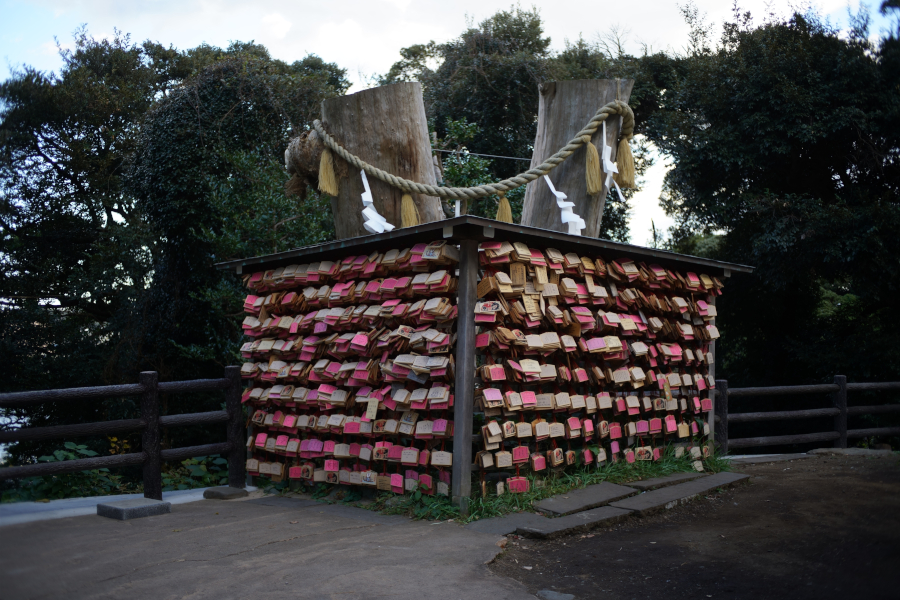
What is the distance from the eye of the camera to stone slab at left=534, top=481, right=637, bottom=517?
181 inches

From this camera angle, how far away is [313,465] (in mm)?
5582

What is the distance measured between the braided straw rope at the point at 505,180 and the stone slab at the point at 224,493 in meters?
2.77

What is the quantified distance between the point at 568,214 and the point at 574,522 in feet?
7.63

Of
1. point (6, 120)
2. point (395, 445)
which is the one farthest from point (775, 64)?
point (6, 120)

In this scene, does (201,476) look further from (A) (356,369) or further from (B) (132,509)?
(A) (356,369)

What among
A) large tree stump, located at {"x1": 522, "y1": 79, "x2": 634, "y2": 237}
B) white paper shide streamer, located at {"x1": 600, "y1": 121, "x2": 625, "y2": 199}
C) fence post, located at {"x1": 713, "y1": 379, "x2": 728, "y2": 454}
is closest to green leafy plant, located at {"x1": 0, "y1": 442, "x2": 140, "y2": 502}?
large tree stump, located at {"x1": 522, "y1": 79, "x2": 634, "y2": 237}

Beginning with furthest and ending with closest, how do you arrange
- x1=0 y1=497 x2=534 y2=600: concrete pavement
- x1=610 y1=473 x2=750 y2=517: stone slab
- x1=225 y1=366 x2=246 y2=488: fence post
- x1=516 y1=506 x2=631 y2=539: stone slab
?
1. x1=225 y1=366 x2=246 y2=488: fence post
2. x1=610 y1=473 x2=750 y2=517: stone slab
3. x1=516 y1=506 x2=631 y2=539: stone slab
4. x1=0 y1=497 x2=534 y2=600: concrete pavement

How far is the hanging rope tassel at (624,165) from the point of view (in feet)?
18.5

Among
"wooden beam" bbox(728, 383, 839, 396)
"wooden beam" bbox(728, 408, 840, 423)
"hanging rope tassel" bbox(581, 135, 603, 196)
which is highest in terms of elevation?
"hanging rope tassel" bbox(581, 135, 603, 196)

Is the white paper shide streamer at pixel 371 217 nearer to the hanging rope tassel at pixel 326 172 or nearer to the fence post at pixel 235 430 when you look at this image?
the hanging rope tassel at pixel 326 172

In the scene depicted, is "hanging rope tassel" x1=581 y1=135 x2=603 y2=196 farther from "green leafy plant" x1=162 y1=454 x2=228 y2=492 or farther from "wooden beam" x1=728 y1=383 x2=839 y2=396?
"green leafy plant" x1=162 y1=454 x2=228 y2=492

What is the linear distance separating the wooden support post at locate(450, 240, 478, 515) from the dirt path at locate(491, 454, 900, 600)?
597mm

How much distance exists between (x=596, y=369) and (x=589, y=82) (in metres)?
2.28

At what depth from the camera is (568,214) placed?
5.50 m
